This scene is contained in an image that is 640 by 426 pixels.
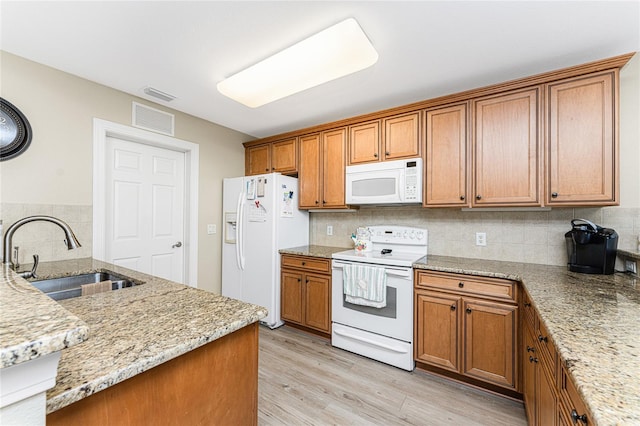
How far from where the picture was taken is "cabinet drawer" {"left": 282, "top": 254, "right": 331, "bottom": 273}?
273 centimetres

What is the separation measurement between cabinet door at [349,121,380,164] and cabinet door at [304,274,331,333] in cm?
126

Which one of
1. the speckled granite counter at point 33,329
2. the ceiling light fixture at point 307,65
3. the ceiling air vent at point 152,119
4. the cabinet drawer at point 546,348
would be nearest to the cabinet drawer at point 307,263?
the ceiling light fixture at point 307,65

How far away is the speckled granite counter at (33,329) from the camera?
434 mm

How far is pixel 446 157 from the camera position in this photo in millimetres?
2363

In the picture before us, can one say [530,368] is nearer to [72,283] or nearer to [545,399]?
[545,399]

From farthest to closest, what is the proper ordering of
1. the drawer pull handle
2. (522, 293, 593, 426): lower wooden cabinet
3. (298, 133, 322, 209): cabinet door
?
(298, 133, 322, 209): cabinet door, (522, 293, 593, 426): lower wooden cabinet, the drawer pull handle

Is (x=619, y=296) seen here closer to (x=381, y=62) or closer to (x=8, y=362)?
(x=381, y=62)

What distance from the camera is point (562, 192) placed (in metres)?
1.94

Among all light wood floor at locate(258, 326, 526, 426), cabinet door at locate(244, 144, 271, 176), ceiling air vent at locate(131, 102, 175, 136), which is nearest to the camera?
light wood floor at locate(258, 326, 526, 426)

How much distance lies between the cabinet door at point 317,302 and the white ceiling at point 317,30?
181 cm

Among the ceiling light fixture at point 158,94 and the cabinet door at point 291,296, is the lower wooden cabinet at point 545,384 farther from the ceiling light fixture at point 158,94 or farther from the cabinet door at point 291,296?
the ceiling light fixture at point 158,94

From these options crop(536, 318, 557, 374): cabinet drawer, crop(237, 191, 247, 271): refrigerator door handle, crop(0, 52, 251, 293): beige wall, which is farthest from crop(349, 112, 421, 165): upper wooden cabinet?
crop(0, 52, 251, 293): beige wall

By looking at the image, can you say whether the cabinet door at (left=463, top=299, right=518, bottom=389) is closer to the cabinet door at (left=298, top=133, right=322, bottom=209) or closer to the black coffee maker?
the black coffee maker

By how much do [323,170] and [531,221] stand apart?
1.96 m
